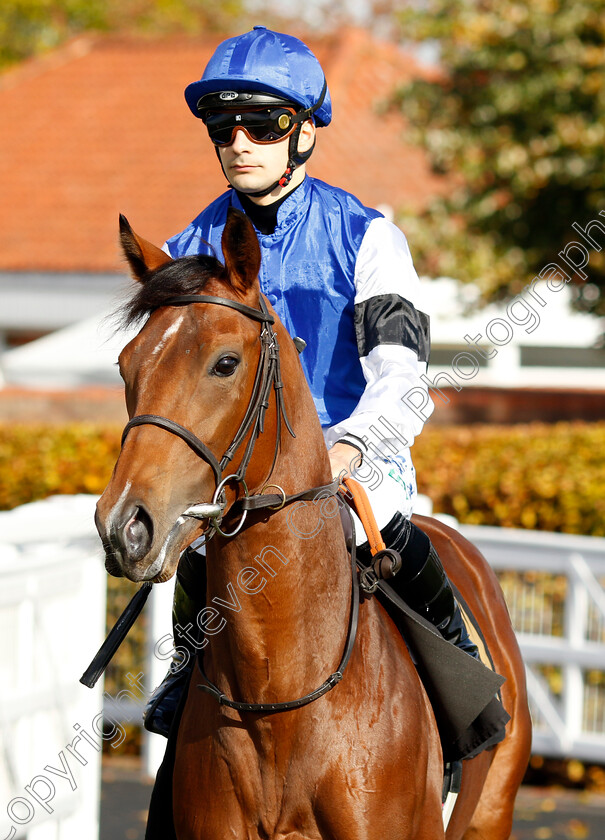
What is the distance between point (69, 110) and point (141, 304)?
19.9 metres

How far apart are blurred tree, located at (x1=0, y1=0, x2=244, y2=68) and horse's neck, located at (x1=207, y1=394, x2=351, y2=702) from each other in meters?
26.5

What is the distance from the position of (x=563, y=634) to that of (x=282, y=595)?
4.37 m

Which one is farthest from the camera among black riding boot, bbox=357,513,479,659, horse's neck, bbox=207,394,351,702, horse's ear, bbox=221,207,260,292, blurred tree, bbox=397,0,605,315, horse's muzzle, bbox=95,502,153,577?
blurred tree, bbox=397,0,605,315

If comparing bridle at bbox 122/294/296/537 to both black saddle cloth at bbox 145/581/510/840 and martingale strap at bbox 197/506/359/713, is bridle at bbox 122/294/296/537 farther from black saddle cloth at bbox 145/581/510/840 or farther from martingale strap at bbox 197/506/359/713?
black saddle cloth at bbox 145/581/510/840

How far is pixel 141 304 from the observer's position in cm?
239

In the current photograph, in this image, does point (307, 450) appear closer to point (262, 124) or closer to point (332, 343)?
point (332, 343)

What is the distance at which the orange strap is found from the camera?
2889 mm

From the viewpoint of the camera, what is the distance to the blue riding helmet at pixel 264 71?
2.86m

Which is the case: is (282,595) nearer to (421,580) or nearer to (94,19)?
(421,580)

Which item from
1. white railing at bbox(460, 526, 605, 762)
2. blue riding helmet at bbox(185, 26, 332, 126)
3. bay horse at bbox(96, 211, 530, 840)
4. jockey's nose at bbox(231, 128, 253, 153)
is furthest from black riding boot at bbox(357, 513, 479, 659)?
white railing at bbox(460, 526, 605, 762)

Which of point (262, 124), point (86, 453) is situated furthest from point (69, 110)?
point (262, 124)

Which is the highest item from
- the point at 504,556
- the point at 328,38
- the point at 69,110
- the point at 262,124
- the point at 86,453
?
the point at 328,38

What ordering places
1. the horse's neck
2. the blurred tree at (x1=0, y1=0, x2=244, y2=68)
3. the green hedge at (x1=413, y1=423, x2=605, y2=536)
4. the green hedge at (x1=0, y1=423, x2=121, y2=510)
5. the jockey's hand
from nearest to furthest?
the horse's neck
the jockey's hand
the green hedge at (x1=413, y1=423, x2=605, y2=536)
the green hedge at (x1=0, y1=423, x2=121, y2=510)
the blurred tree at (x1=0, y1=0, x2=244, y2=68)

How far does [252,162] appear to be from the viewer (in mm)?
2865
